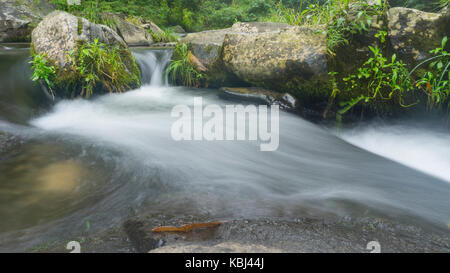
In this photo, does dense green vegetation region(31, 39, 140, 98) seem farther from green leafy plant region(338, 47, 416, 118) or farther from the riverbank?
green leafy plant region(338, 47, 416, 118)

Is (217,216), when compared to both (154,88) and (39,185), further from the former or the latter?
(154,88)

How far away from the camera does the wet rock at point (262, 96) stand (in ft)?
14.0

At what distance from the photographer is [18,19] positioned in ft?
25.4

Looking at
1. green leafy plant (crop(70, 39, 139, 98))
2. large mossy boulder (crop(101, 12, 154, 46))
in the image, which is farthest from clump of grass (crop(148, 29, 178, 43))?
green leafy plant (crop(70, 39, 139, 98))

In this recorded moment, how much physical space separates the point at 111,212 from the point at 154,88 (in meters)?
4.00

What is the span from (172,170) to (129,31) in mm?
8565

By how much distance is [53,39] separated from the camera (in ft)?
13.5

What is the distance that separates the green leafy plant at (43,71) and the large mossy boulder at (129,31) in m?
5.70

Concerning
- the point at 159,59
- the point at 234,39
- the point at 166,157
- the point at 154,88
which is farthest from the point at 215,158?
the point at 159,59

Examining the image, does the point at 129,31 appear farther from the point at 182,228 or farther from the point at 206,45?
the point at 182,228

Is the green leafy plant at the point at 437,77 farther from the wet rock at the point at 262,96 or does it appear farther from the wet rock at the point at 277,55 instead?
the wet rock at the point at 262,96

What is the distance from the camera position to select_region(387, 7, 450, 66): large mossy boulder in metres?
3.14

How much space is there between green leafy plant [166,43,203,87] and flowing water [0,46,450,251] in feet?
4.17

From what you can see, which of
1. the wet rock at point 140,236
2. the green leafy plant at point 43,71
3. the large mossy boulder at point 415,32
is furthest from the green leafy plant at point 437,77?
the green leafy plant at point 43,71
